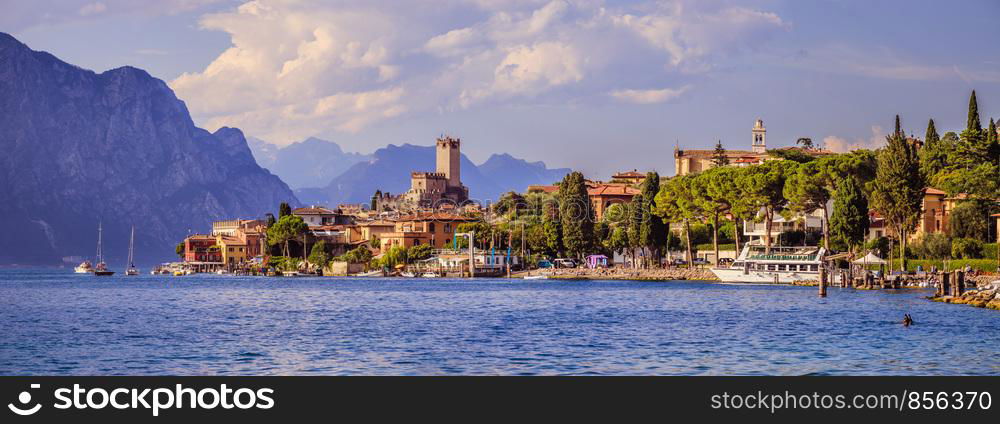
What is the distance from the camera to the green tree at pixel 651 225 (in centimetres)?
9362

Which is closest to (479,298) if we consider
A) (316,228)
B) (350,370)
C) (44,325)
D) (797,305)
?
(797,305)

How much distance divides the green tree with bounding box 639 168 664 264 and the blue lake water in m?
30.5

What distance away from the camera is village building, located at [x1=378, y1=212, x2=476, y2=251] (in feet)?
431

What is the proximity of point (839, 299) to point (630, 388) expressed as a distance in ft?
125

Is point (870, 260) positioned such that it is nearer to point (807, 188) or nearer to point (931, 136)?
point (807, 188)

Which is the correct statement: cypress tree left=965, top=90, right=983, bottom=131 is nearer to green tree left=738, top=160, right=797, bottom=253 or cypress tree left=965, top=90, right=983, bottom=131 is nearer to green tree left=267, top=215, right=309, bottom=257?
green tree left=738, top=160, right=797, bottom=253

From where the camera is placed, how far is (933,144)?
9950cm

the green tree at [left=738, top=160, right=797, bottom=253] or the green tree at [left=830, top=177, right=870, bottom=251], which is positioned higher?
the green tree at [left=738, top=160, right=797, bottom=253]

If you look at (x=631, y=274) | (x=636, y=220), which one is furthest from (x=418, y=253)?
(x=636, y=220)

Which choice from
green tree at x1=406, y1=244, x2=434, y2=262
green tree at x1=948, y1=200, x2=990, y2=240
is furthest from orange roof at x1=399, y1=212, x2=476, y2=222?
green tree at x1=948, y1=200, x2=990, y2=240

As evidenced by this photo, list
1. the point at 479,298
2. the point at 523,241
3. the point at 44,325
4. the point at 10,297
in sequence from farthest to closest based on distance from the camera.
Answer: the point at 523,241 → the point at 10,297 → the point at 479,298 → the point at 44,325

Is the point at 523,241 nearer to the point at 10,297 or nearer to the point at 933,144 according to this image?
the point at 933,144

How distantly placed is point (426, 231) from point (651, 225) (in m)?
43.9

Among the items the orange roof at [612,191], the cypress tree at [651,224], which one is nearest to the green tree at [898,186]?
the cypress tree at [651,224]
